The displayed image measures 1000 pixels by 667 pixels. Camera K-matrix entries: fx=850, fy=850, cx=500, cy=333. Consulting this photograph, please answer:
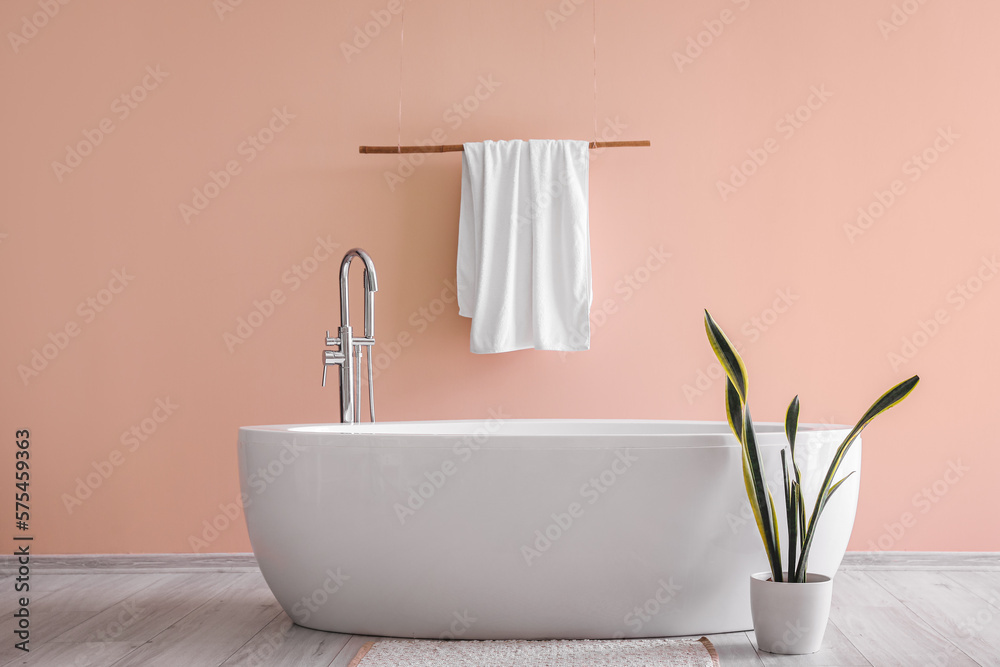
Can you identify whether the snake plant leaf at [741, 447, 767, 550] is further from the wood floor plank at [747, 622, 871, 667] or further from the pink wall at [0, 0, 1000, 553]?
the pink wall at [0, 0, 1000, 553]

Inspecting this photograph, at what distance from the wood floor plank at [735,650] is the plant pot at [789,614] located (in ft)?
0.13

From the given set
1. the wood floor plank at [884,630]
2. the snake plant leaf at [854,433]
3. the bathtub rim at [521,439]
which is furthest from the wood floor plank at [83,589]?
the wood floor plank at [884,630]

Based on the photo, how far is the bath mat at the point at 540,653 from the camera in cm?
162

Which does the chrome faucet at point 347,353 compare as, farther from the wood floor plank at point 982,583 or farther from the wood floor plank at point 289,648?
the wood floor plank at point 982,583

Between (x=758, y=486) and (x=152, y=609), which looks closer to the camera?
(x=758, y=486)

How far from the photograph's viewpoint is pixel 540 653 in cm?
168

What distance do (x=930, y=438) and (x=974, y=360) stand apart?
28 centimetres

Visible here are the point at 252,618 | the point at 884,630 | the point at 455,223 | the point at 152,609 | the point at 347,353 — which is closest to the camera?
the point at 884,630

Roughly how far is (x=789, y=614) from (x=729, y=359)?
1.69 ft

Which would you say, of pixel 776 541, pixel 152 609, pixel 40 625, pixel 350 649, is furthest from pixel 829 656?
pixel 40 625

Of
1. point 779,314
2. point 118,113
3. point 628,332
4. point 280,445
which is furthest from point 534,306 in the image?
point 118,113

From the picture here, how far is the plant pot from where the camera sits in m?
1.67

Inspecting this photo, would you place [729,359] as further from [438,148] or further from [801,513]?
[438,148]

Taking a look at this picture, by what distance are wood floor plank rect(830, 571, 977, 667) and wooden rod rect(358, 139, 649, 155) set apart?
1414 millimetres
